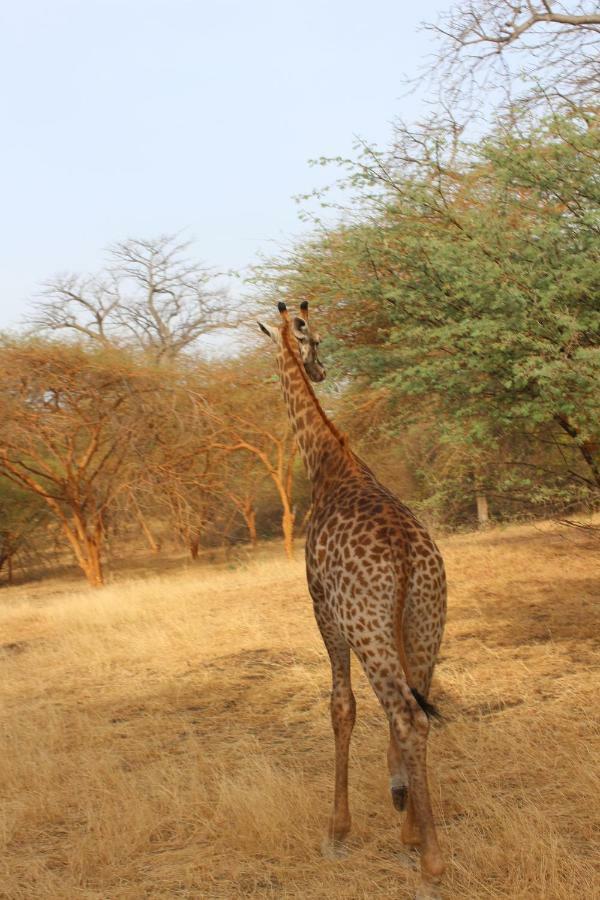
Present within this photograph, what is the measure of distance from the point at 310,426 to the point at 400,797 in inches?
73.0

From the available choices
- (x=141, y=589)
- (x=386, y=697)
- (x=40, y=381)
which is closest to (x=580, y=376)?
(x=386, y=697)

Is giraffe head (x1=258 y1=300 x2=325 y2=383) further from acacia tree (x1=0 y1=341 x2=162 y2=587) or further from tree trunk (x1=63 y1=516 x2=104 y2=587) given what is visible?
tree trunk (x1=63 y1=516 x2=104 y2=587)

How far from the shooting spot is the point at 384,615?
3.77 m

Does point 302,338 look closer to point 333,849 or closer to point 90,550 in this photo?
point 333,849

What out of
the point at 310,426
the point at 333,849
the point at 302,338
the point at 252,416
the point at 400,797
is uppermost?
the point at 252,416

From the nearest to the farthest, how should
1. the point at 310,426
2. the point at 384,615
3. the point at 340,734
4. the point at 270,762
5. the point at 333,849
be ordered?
the point at 384,615 → the point at 333,849 → the point at 340,734 → the point at 310,426 → the point at 270,762

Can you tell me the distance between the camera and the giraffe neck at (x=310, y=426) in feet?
15.2

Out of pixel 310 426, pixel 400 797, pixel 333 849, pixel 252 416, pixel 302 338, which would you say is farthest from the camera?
pixel 252 416

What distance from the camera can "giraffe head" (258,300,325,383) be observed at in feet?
16.4

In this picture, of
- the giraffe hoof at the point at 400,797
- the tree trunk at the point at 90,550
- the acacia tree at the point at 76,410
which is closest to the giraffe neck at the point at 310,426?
the giraffe hoof at the point at 400,797

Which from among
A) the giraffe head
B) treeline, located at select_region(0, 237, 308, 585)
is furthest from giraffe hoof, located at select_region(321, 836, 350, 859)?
treeline, located at select_region(0, 237, 308, 585)

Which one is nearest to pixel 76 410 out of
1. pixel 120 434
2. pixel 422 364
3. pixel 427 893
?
pixel 120 434

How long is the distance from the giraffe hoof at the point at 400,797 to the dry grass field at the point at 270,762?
0.23 m

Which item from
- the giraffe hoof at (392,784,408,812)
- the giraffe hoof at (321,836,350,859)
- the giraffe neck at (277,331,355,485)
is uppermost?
the giraffe neck at (277,331,355,485)
